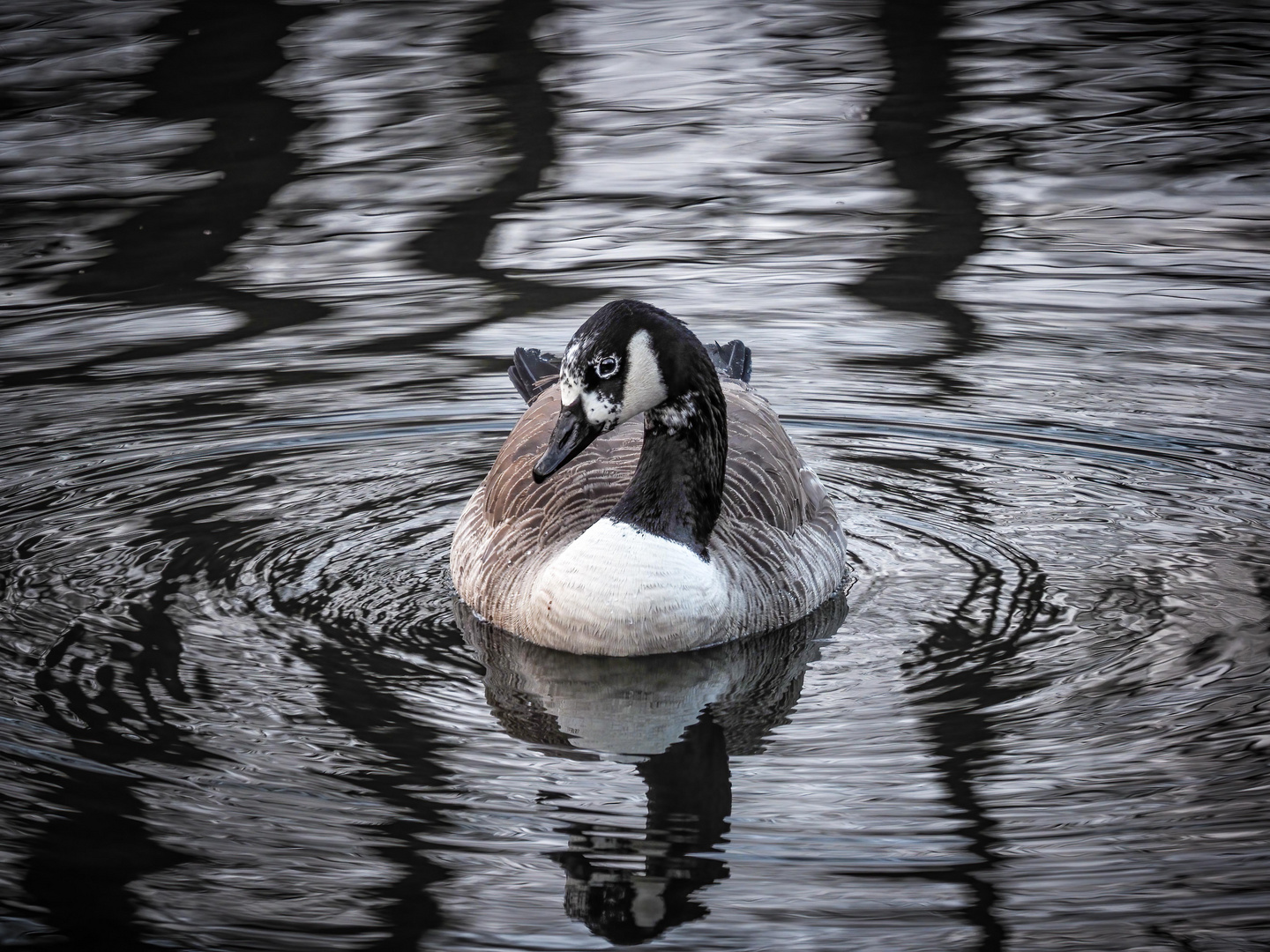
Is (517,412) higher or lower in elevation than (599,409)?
lower

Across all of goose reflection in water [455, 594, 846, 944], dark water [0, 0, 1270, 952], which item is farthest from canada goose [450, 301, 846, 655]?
dark water [0, 0, 1270, 952]

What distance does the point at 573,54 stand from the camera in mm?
18188

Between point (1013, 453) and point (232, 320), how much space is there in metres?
→ 5.44

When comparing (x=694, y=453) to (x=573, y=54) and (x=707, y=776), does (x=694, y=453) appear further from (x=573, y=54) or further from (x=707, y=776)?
(x=573, y=54)

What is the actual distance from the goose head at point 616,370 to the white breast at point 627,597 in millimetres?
487

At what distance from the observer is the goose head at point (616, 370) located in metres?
7.23

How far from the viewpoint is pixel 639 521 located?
7.64 m

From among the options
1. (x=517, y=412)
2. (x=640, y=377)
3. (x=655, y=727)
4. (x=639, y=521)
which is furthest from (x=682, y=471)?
(x=517, y=412)

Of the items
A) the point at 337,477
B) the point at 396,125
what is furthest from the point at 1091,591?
the point at 396,125

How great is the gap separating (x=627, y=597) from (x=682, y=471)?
624 mm

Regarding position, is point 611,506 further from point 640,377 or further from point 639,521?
point 640,377

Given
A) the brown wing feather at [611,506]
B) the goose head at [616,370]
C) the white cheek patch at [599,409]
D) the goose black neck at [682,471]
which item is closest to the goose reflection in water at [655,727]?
the brown wing feather at [611,506]

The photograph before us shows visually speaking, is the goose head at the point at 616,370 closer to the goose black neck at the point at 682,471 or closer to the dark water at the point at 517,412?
the goose black neck at the point at 682,471

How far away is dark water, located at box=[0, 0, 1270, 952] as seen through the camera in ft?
18.7
